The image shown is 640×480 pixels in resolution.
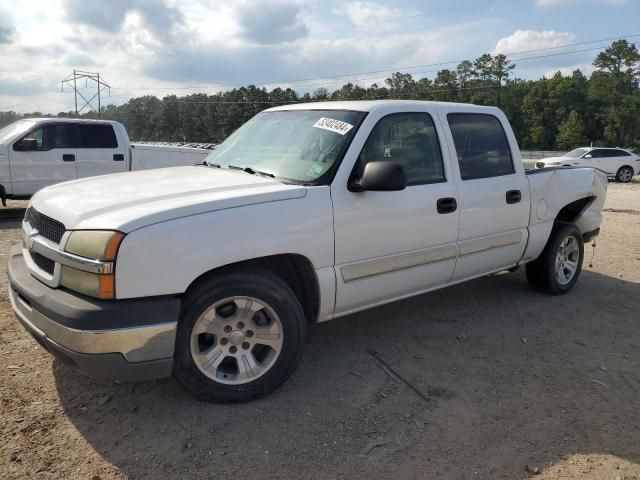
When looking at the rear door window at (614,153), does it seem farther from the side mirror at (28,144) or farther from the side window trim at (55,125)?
the side mirror at (28,144)

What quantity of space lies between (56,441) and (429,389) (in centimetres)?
225

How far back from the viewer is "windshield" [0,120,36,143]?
10.3 m

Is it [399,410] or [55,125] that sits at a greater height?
[55,125]

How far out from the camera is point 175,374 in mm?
3066

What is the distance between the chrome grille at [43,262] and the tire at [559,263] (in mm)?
4497

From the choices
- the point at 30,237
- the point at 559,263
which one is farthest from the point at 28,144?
the point at 559,263

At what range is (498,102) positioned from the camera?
84.9 metres

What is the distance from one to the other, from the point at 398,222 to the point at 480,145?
130 centimetres

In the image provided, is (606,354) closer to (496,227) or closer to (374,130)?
(496,227)

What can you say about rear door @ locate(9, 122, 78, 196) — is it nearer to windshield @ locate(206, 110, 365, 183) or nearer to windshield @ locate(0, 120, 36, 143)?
windshield @ locate(0, 120, 36, 143)

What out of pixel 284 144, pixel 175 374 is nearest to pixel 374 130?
pixel 284 144

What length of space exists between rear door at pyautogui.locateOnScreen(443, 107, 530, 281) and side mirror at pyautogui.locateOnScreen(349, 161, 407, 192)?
1.01 metres

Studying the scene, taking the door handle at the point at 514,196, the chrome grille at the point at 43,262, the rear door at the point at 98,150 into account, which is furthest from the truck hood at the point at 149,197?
the rear door at the point at 98,150

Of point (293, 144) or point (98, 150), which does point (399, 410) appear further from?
point (98, 150)
